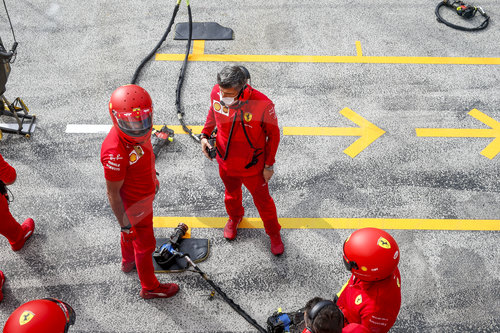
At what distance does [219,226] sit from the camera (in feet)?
18.2

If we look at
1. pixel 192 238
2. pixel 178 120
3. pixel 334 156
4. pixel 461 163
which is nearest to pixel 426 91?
pixel 461 163

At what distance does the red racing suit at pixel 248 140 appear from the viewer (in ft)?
13.6

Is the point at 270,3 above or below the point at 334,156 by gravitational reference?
above

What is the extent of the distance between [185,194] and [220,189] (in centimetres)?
46

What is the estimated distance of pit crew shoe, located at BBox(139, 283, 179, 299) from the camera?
15.5ft

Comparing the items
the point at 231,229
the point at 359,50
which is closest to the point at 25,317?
the point at 231,229

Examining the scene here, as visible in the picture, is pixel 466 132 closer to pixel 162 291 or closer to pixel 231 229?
pixel 231 229

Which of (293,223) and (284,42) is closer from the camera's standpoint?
(293,223)

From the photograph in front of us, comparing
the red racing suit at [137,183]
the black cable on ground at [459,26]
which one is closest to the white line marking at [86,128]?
the red racing suit at [137,183]

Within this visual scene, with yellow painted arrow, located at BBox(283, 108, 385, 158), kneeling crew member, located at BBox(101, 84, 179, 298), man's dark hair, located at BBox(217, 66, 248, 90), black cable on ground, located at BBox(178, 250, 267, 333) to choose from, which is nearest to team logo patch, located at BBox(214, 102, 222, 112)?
man's dark hair, located at BBox(217, 66, 248, 90)

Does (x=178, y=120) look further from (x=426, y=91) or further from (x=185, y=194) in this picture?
(x=426, y=91)

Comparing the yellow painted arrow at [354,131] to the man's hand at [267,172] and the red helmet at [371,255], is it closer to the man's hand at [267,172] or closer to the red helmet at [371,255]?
the man's hand at [267,172]

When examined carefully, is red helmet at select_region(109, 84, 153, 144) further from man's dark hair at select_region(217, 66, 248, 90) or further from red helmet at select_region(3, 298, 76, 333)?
red helmet at select_region(3, 298, 76, 333)

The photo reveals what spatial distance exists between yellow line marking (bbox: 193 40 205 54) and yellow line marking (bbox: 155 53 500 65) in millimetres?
108
